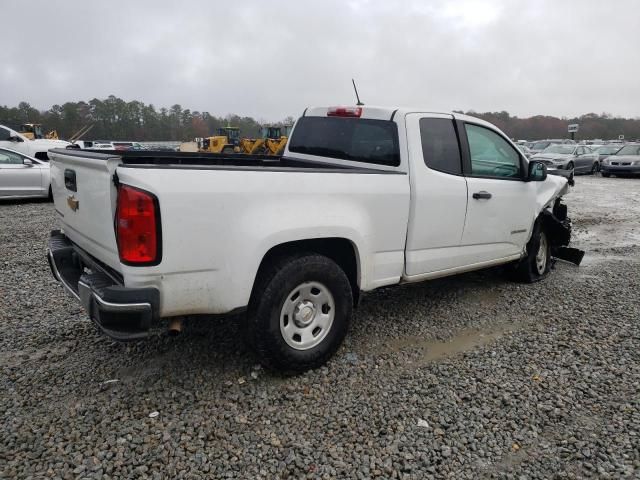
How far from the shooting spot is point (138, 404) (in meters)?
2.98

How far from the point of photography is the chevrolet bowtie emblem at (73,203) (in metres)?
3.22

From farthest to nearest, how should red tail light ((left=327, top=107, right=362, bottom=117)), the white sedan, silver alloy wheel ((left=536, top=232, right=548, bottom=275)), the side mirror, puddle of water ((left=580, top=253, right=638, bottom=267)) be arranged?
1. the white sedan
2. puddle of water ((left=580, top=253, right=638, bottom=267))
3. silver alloy wheel ((left=536, top=232, right=548, bottom=275))
4. the side mirror
5. red tail light ((left=327, top=107, right=362, bottom=117))

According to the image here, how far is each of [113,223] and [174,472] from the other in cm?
135

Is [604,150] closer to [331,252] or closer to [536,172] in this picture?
[536,172]

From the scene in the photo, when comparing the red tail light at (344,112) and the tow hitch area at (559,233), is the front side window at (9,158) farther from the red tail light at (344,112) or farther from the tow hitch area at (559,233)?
the tow hitch area at (559,233)

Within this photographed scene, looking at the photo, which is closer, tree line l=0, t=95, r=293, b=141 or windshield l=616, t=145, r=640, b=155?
windshield l=616, t=145, r=640, b=155

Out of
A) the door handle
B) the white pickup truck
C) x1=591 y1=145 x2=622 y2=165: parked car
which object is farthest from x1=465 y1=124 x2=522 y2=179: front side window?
x1=591 y1=145 x2=622 y2=165: parked car

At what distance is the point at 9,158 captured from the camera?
10.9 m

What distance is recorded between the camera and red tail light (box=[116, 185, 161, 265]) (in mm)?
2525

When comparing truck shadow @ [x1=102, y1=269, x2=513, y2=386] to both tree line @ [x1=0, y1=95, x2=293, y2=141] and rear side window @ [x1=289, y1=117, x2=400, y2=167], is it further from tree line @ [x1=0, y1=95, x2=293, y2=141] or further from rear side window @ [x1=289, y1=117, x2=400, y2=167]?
tree line @ [x1=0, y1=95, x2=293, y2=141]

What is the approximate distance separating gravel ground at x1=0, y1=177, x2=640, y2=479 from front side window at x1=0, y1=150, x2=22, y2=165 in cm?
777

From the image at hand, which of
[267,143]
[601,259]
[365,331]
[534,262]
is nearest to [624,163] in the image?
[267,143]

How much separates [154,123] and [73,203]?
66.3 m

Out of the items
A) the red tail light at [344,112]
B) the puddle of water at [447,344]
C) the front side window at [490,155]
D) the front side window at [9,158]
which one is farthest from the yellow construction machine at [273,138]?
the puddle of water at [447,344]
